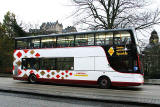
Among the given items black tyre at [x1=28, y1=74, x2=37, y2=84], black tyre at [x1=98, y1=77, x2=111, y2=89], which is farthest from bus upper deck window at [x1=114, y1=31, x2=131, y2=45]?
black tyre at [x1=28, y1=74, x2=37, y2=84]

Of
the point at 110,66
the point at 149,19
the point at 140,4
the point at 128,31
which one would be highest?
the point at 140,4

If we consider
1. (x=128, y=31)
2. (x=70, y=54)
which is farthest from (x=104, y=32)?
(x=70, y=54)

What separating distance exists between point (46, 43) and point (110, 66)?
20.3 ft

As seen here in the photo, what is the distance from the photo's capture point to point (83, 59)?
1611 centimetres

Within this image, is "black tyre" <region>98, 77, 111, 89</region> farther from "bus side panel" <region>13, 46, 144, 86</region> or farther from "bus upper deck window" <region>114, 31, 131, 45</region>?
"bus upper deck window" <region>114, 31, 131, 45</region>

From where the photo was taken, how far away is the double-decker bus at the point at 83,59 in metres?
14.3

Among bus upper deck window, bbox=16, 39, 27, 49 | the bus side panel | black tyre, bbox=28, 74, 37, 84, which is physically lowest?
black tyre, bbox=28, 74, 37, 84

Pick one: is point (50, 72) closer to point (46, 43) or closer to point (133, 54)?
point (46, 43)

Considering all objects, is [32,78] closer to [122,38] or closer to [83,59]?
[83,59]

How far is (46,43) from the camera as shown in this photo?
18.0 metres

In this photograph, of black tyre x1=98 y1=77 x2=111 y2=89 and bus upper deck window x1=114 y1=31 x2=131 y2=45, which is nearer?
bus upper deck window x1=114 y1=31 x2=131 y2=45

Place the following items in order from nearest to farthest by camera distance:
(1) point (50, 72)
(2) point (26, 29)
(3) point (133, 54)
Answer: (3) point (133, 54) < (1) point (50, 72) < (2) point (26, 29)

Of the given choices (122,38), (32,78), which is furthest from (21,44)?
(122,38)

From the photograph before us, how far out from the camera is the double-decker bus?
14344 mm
